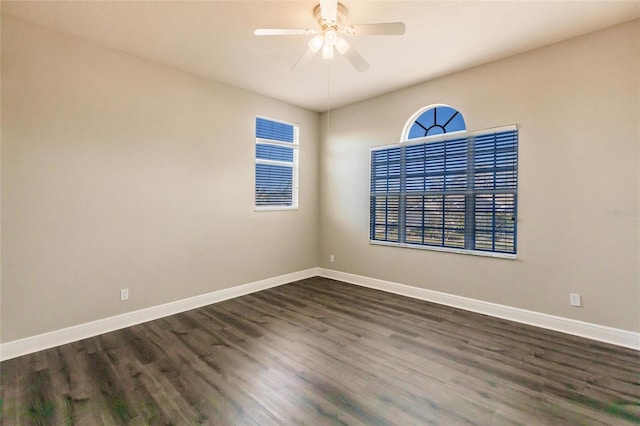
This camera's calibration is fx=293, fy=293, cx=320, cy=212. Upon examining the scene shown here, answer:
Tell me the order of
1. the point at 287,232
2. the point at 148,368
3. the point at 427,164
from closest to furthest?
1. the point at 148,368
2. the point at 427,164
3. the point at 287,232

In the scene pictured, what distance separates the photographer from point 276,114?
4.68 metres

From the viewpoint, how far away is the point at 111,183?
3080 millimetres

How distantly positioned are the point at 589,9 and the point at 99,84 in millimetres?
4589

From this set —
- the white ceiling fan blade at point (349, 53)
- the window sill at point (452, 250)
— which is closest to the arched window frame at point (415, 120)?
the window sill at point (452, 250)

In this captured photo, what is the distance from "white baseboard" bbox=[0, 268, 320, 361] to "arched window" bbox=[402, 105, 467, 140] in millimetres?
3132

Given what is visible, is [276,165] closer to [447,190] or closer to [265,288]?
[265,288]

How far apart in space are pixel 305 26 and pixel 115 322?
11.6 ft

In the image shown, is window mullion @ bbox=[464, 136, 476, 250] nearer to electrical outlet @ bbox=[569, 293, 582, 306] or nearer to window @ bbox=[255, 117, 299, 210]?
electrical outlet @ bbox=[569, 293, 582, 306]

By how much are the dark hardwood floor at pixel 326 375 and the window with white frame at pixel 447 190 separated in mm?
1023

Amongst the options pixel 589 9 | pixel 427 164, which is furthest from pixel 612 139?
pixel 427 164

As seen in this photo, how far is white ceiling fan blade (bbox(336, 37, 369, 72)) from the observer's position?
2.31 metres

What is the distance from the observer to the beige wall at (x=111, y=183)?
2.60 meters

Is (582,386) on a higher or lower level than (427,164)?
lower

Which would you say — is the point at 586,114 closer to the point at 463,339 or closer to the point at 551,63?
the point at 551,63
